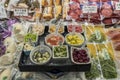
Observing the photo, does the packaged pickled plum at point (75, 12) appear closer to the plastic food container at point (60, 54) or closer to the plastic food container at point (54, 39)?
the plastic food container at point (54, 39)

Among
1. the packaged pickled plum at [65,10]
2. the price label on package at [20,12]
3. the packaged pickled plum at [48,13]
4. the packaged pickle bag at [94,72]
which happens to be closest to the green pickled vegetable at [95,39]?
the packaged pickle bag at [94,72]

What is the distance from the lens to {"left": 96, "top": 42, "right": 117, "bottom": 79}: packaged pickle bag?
1907 mm

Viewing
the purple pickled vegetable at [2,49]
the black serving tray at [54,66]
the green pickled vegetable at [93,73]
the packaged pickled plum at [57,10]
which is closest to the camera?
the black serving tray at [54,66]

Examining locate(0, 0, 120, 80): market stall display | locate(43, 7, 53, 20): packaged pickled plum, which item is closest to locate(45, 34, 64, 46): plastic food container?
locate(0, 0, 120, 80): market stall display

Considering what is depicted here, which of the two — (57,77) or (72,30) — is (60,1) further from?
(57,77)

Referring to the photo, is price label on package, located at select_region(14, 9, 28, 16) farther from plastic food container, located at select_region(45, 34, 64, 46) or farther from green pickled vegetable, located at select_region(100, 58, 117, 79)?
green pickled vegetable, located at select_region(100, 58, 117, 79)

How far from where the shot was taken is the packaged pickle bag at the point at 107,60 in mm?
1907

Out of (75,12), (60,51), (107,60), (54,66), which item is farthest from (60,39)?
(75,12)

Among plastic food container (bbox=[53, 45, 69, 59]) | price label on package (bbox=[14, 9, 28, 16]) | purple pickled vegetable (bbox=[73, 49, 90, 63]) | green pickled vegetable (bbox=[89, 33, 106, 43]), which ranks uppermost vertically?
price label on package (bbox=[14, 9, 28, 16])

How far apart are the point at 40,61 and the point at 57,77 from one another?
0.21 m

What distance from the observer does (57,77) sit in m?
1.86

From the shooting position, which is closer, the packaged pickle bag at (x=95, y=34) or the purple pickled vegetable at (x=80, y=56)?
→ the purple pickled vegetable at (x=80, y=56)

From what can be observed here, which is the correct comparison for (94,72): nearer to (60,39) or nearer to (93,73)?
(93,73)

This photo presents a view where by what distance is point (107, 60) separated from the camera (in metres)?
1.99
